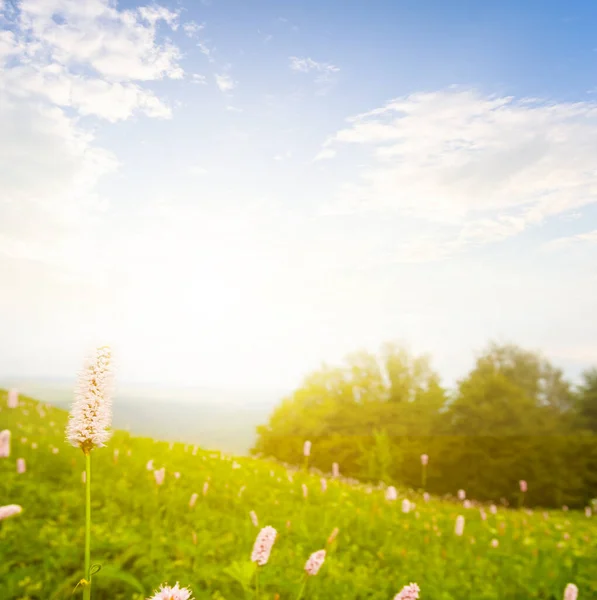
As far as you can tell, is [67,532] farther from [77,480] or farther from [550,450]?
[550,450]

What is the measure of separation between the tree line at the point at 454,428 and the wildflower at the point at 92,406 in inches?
871

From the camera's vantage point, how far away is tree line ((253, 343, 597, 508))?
2495 centimetres

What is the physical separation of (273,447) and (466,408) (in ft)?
36.7

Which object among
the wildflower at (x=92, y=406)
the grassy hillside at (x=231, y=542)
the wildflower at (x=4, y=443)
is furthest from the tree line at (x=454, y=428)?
the wildflower at (x=92, y=406)

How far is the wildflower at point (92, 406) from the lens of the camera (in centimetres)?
212

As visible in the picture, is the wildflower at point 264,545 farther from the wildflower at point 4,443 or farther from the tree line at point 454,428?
the tree line at point 454,428

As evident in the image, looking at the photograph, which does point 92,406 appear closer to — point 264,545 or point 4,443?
point 264,545

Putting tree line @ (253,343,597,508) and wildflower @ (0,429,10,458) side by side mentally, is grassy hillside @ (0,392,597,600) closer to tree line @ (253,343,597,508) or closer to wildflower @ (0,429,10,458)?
wildflower @ (0,429,10,458)

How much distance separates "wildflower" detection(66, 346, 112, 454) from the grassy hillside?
1583 millimetres

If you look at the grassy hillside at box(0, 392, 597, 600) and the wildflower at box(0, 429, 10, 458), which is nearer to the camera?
the grassy hillside at box(0, 392, 597, 600)

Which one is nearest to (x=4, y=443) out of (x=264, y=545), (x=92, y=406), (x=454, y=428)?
(x=264, y=545)

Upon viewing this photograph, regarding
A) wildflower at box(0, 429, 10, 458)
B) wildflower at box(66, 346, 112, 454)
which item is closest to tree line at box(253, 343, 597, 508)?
wildflower at box(0, 429, 10, 458)

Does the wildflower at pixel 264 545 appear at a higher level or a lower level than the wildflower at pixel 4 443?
higher

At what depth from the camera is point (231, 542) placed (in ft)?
20.4
